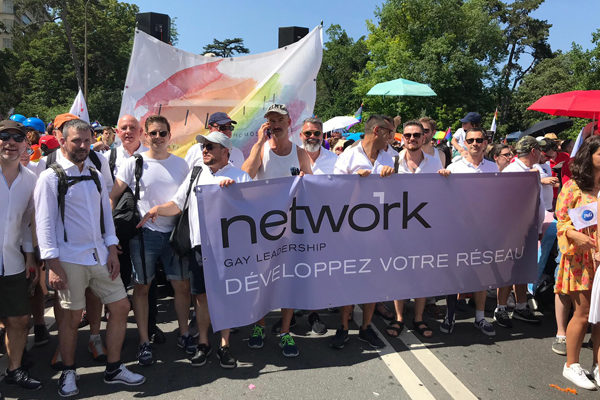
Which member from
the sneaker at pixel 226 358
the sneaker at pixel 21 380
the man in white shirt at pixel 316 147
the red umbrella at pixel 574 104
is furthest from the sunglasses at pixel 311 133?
the sneaker at pixel 21 380

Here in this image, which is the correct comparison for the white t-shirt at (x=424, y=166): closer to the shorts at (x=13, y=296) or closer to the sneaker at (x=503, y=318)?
the sneaker at (x=503, y=318)

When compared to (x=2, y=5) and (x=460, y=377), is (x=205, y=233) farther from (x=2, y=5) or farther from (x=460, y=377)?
(x=2, y=5)

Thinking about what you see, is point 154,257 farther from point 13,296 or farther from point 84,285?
point 13,296

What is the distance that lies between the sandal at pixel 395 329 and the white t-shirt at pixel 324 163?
171 cm

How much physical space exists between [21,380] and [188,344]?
1.25 metres

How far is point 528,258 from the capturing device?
4.75 meters

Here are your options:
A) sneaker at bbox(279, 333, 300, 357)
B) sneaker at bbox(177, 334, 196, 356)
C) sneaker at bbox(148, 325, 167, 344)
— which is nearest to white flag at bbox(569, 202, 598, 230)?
sneaker at bbox(279, 333, 300, 357)

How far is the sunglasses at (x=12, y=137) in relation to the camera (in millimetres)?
3271

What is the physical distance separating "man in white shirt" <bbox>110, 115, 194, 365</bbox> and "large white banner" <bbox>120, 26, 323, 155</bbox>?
1.61 metres

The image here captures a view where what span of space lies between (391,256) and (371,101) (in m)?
29.2

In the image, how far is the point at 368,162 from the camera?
4.35m

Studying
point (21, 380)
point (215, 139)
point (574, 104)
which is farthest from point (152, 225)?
point (574, 104)

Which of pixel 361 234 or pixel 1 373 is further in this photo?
pixel 361 234

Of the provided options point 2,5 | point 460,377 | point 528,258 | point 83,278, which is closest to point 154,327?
point 83,278
